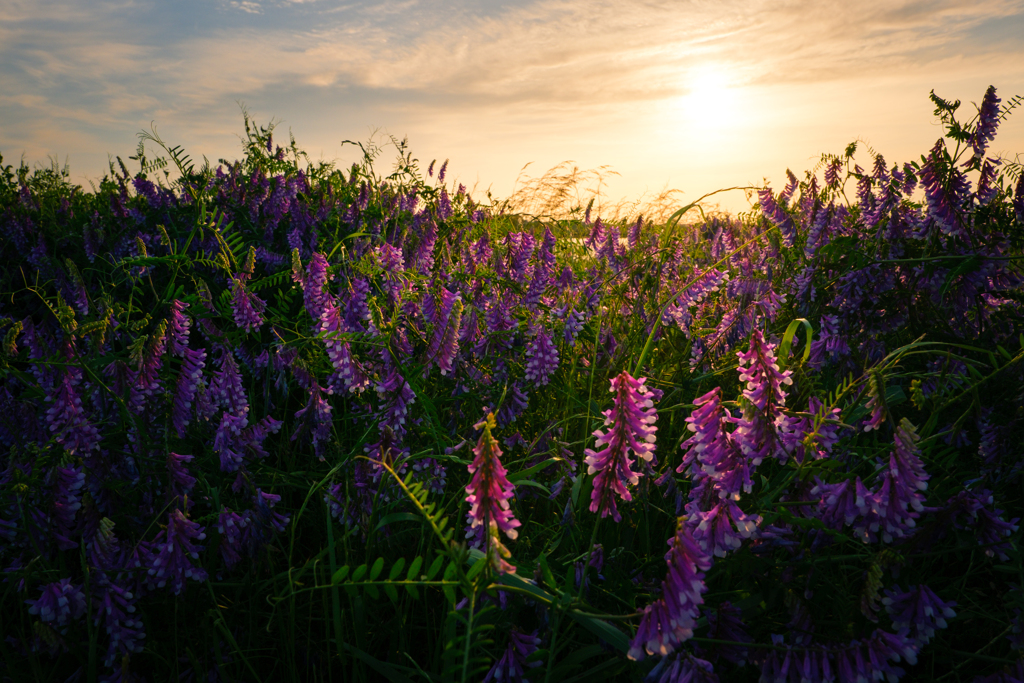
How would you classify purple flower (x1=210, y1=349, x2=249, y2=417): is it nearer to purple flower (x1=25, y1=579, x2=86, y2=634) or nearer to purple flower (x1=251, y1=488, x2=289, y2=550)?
purple flower (x1=251, y1=488, x2=289, y2=550)

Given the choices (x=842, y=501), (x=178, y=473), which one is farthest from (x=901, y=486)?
(x=178, y=473)

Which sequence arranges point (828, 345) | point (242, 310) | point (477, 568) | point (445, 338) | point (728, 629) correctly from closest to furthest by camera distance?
point (477, 568)
point (728, 629)
point (445, 338)
point (828, 345)
point (242, 310)

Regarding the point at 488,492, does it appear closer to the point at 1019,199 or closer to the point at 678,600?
the point at 678,600

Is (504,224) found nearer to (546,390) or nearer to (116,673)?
(546,390)

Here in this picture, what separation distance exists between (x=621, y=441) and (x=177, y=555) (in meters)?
1.08

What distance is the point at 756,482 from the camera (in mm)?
1594

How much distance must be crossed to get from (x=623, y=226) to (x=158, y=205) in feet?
13.8

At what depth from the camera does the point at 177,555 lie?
1392 millimetres

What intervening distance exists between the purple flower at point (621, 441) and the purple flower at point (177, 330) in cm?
132

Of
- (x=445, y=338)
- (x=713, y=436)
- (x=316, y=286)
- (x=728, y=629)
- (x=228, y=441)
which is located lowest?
(x=728, y=629)

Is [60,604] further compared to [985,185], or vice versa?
[985,185]

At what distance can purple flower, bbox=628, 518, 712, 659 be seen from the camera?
0.93 m

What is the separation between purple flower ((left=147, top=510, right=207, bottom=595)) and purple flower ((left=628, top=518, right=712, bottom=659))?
1032 millimetres

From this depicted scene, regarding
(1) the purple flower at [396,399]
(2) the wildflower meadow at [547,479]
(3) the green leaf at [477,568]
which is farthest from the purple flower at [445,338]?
(3) the green leaf at [477,568]
